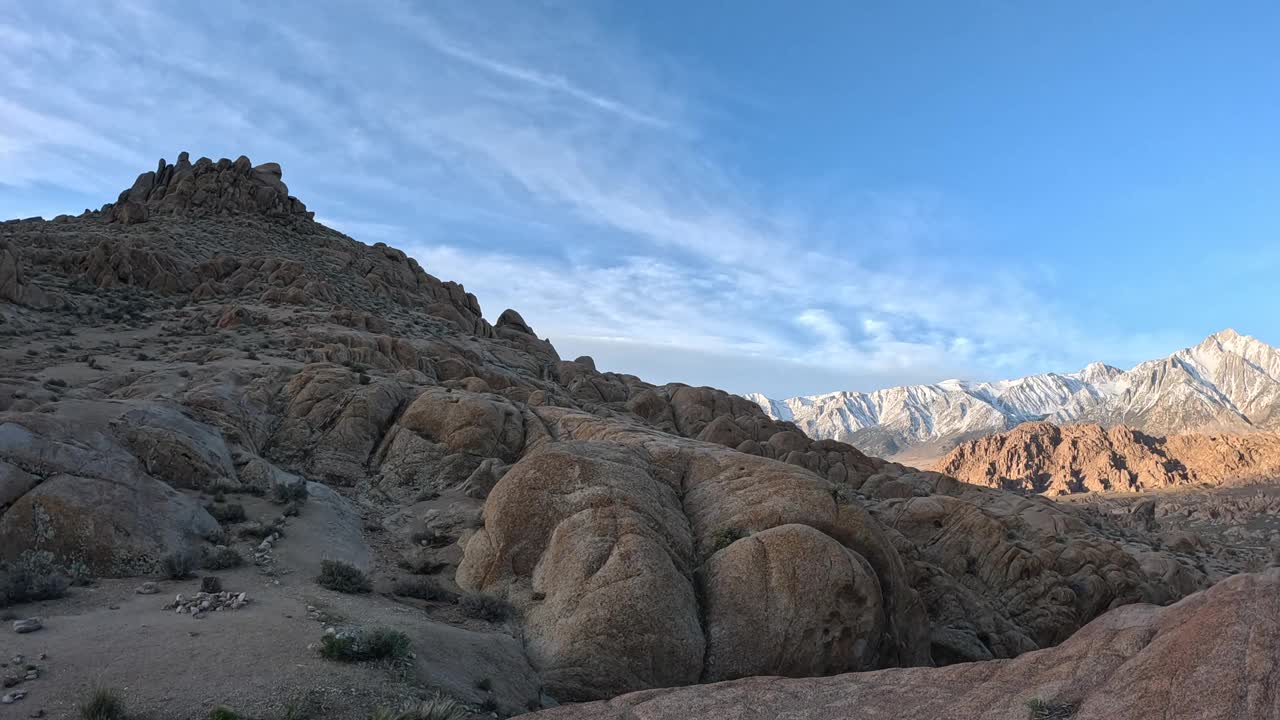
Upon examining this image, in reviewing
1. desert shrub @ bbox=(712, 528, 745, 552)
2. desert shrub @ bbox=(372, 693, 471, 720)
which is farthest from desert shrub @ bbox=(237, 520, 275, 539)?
desert shrub @ bbox=(712, 528, 745, 552)

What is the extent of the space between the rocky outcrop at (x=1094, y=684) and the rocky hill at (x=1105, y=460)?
144173 mm

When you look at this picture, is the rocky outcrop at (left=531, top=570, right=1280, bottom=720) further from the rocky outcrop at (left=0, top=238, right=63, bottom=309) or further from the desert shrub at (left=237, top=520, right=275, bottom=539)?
the rocky outcrop at (left=0, top=238, right=63, bottom=309)

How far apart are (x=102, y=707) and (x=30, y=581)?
591 cm

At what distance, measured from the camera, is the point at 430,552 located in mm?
19641

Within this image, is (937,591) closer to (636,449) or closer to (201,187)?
(636,449)

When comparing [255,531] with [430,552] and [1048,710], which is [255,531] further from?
[1048,710]

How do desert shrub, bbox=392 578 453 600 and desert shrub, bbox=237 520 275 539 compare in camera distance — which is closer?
desert shrub, bbox=392 578 453 600

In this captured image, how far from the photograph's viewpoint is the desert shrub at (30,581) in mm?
11797

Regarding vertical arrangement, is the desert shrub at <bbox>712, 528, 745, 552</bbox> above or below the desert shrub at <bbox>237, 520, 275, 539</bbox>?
above

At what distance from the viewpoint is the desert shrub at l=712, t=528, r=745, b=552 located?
1694cm

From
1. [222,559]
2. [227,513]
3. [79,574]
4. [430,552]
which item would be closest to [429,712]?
[222,559]

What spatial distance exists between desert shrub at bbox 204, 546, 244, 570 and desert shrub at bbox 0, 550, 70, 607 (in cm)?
271

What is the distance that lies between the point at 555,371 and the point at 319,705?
51.2 meters

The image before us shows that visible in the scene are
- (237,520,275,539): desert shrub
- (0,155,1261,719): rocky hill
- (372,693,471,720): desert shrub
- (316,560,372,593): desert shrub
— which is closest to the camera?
(372,693,471,720): desert shrub
